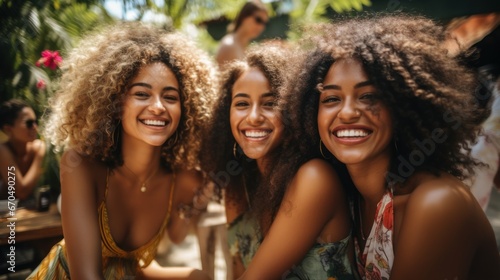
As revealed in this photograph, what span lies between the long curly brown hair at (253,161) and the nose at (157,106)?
50 cm

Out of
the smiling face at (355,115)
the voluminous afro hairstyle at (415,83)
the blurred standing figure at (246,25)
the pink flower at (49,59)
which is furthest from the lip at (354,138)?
the blurred standing figure at (246,25)

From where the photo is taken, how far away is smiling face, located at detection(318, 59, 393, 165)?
1.93 m

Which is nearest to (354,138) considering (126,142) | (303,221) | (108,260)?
(303,221)

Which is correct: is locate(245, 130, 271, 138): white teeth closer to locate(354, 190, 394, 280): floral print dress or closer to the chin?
the chin

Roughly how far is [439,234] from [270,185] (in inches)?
40.0

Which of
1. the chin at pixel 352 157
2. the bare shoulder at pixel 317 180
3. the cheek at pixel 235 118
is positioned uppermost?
the cheek at pixel 235 118

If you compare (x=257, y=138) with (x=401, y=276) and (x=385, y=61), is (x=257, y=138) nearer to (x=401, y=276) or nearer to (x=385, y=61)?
(x=385, y=61)

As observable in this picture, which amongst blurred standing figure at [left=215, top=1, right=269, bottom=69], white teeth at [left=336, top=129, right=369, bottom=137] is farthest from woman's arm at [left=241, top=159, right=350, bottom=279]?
blurred standing figure at [left=215, top=1, right=269, bottom=69]

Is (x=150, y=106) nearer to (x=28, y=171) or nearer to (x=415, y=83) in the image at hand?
(x=415, y=83)

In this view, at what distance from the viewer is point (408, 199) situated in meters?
1.85

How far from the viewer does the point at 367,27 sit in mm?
2123

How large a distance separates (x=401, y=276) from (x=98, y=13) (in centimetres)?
499

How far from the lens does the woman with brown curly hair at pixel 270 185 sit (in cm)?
205

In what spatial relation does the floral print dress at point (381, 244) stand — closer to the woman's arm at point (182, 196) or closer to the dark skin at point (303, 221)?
the dark skin at point (303, 221)
